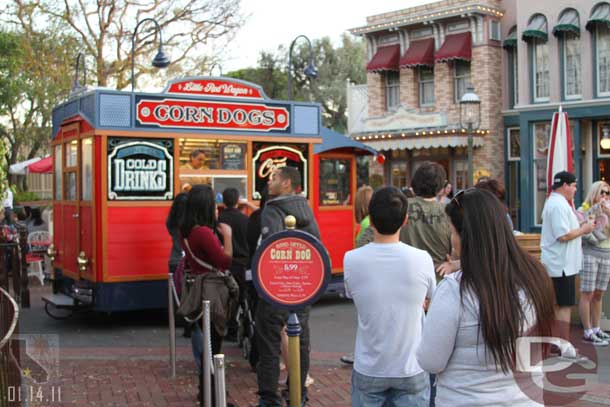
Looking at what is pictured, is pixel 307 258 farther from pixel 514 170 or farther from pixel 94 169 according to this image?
pixel 514 170

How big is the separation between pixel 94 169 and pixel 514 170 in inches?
708

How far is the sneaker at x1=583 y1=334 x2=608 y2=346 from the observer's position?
8320mm

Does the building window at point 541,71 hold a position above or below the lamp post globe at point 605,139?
above

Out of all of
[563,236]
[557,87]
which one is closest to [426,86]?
[557,87]

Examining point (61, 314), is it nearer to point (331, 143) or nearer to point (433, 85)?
point (331, 143)

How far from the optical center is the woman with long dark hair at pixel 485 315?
2.66 m

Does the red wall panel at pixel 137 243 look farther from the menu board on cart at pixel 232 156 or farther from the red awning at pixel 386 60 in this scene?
the red awning at pixel 386 60

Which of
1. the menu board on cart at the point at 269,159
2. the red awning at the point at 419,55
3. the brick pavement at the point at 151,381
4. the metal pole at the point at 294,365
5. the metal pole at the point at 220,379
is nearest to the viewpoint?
the metal pole at the point at 220,379

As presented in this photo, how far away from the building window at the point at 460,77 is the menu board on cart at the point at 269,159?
49.3ft

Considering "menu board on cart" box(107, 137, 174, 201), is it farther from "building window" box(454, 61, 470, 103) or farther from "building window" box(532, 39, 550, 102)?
"building window" box(454, 61, 470, 103)

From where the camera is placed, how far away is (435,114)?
25.1 metres

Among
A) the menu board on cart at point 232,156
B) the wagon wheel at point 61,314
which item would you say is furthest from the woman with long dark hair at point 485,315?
the wagon wheel at point 61,314

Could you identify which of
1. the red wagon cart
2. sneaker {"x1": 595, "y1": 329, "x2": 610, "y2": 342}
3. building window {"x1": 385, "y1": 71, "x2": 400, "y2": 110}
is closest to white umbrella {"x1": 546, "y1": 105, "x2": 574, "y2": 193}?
sneaker {"x1": 595, "y1": 329, "x2": 610, "y2": 342}

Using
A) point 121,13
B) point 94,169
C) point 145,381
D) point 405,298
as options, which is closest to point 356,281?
point 405,298
